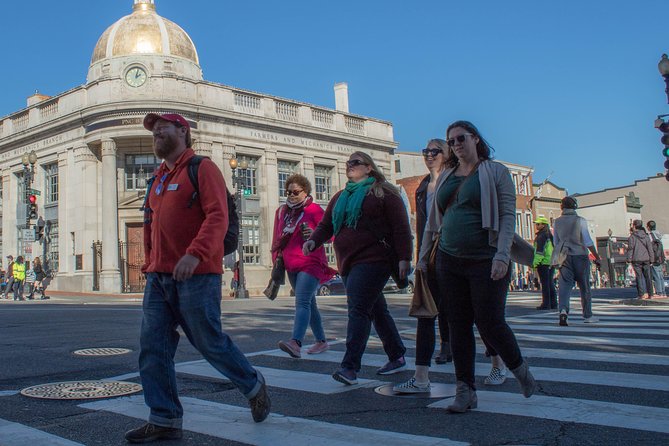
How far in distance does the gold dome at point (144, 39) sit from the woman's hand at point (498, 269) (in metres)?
31.9

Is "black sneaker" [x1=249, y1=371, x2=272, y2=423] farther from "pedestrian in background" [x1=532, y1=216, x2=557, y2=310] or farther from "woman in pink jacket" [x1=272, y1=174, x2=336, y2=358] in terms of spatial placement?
"pedestrian in background" [x1=532, y1=216, x2=557, y2=310]

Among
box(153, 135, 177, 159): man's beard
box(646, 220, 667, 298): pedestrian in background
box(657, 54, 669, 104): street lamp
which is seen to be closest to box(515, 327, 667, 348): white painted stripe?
box(153, 135, 177, 159): man's beard

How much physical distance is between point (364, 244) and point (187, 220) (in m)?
1.75

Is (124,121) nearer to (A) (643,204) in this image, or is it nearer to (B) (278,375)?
(B) (278,375)

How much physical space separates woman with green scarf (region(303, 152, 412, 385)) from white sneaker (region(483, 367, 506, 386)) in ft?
2.79

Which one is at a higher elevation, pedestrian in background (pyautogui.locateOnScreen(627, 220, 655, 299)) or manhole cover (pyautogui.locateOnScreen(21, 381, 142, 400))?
pedestrian in background (pyautogui.locateOnScreen(627, 220, 655, 299))

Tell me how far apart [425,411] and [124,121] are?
29431mm

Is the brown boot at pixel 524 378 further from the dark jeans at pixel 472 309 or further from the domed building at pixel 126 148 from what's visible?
the domed building at pixel 126 148

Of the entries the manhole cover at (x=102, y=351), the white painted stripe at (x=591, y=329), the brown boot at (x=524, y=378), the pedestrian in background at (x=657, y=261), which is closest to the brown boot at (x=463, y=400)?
the brown boot at (x=524, y=378)

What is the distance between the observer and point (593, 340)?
23.2 ft

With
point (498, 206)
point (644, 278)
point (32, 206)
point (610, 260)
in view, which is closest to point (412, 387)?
point (498, 206)

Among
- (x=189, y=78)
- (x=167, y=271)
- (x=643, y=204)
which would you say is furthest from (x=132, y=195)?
(x=643, y=204)

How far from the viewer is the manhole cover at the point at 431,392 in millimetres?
4434

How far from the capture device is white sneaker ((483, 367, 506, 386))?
15.7 feet
